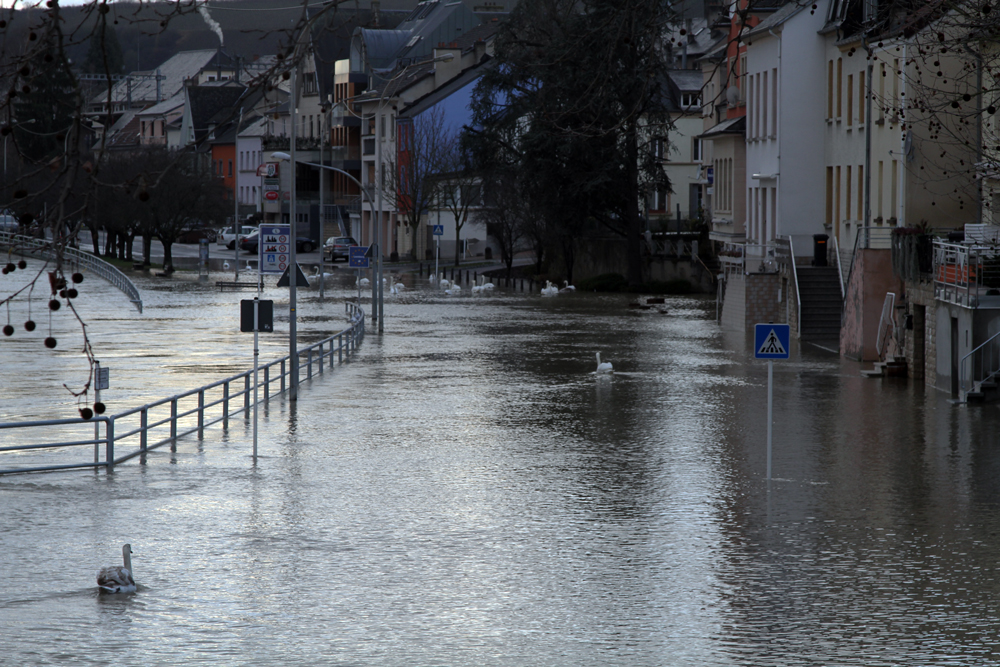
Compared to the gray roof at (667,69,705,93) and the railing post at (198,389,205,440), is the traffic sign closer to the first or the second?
the railing post at (198,389,205,440)

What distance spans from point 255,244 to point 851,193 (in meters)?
65.0

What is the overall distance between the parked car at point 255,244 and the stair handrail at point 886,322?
71551 mm

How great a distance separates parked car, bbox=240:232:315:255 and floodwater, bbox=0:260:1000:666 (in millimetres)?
72732

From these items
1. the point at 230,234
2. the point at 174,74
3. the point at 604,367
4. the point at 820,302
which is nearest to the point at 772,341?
the point at 604,367

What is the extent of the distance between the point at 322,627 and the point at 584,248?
61564mm

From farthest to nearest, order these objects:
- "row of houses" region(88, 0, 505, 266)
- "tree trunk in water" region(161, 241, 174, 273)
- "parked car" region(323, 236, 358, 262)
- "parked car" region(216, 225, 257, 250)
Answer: "parked car" region(216, 225, 257, 250), "parked car" region(323, 236, 358, 262), "row of houses" region(88, 0, 505, 266), "tree trunk in water" region(161, 241, 174, 273)

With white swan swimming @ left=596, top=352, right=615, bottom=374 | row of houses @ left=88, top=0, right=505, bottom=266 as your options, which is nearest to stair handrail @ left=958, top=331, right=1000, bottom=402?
white swan swimming @ left=596, top=352, right=615, bottom=374

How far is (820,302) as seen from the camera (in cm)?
4203

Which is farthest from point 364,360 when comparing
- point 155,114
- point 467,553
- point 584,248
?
point 155,114

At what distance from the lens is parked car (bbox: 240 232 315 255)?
332ft

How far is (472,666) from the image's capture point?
9711 millimetres

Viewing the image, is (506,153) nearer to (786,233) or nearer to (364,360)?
(786,233)

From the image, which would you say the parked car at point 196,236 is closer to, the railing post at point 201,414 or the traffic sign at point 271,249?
the traffic sign at point 271,249

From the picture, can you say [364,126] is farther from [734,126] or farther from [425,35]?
[734,126]
